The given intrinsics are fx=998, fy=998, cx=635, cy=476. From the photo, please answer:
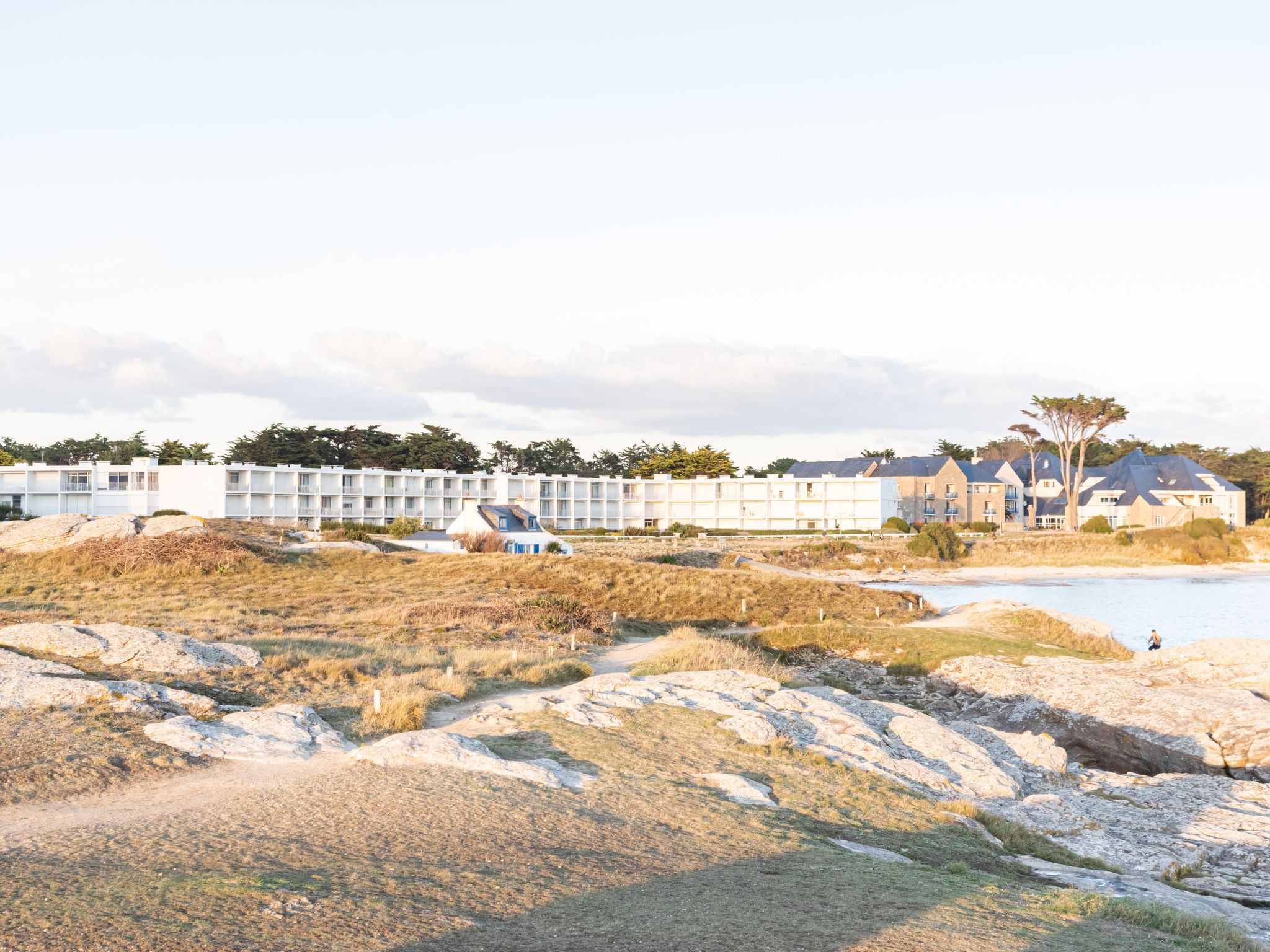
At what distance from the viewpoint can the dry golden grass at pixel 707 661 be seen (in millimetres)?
23422

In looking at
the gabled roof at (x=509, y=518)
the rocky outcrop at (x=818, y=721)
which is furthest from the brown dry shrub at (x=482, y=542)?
the rocky outcrop at (x=818, y=721)

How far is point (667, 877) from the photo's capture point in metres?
9.41

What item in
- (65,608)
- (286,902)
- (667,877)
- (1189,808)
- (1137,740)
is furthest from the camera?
(65,608)

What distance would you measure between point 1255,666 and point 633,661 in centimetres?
1842

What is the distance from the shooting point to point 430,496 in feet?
363

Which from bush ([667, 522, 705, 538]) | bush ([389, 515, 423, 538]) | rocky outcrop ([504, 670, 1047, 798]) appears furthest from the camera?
bush ([667, 522, 705, 538])

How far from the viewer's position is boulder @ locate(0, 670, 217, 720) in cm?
1457

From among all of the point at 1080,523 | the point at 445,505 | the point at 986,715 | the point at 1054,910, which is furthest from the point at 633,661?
the point at 1080,523

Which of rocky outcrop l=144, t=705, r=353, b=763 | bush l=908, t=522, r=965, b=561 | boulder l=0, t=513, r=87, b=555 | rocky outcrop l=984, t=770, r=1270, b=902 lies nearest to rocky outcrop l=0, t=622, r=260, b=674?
rocky outcrop l=144, t=705, r=353, b=763

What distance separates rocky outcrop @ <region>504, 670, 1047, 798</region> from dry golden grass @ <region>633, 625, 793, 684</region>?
226 centimetres

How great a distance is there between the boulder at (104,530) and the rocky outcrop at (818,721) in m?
37.2

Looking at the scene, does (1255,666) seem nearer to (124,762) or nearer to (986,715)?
(986,715)

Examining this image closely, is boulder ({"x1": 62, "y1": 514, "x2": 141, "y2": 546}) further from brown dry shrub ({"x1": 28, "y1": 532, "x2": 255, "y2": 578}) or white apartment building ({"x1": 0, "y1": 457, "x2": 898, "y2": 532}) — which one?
white apartment building ({"x1": 0, "y1": 457, "x2": 898, "y2": 532})

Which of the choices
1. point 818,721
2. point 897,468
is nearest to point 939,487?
point 897,468
